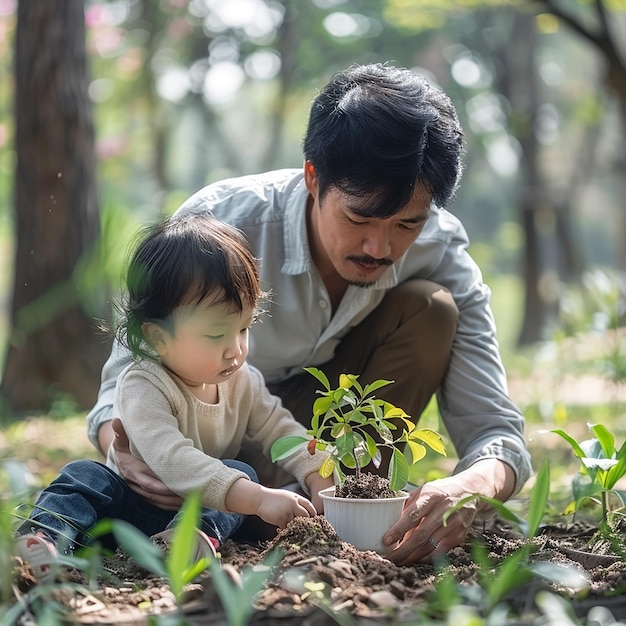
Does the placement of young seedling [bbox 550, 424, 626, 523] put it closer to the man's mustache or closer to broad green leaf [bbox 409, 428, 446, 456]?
broad green leaf [bbox 409, 428, 446, 456]

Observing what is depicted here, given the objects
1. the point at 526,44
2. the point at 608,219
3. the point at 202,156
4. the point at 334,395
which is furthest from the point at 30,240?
the point at 608,219

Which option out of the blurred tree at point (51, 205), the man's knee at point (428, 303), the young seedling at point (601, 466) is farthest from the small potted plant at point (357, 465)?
the blurred tree at point (51, 205)

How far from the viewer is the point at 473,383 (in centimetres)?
261

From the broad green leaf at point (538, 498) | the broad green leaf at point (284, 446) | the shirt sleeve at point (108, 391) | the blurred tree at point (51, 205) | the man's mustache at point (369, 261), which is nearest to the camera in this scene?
the broad green leaf at point (538, 498)

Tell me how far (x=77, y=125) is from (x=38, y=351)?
124 centimetres

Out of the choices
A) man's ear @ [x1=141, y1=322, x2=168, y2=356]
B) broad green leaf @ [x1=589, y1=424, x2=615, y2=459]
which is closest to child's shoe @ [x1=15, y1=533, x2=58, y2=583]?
man's ear @ [x1=141, y1=322, x2=168, y2=356]

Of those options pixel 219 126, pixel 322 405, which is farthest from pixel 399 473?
pixel 219 126

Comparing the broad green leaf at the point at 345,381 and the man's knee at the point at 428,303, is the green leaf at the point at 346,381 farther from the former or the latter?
the man's knee at the point at 428,303

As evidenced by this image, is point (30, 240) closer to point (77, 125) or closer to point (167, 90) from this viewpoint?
point (77, 125)

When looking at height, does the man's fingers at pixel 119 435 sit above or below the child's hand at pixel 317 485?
above

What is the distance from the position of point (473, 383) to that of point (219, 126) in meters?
16.0

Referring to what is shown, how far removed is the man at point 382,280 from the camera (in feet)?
7.64

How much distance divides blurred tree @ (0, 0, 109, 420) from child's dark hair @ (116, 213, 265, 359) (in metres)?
3.06

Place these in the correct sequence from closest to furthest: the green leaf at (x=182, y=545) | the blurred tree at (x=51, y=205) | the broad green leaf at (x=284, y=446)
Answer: the green leaf at (x=182, y=545) < the broad green leaf at (x=284, y=446) < the blurred tree at (x=51, y=205)
